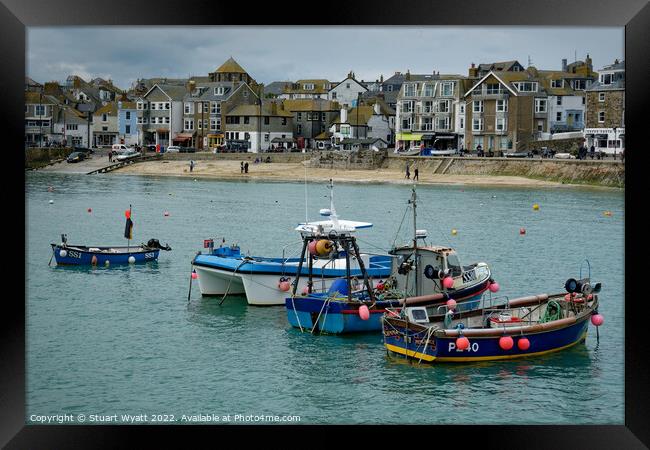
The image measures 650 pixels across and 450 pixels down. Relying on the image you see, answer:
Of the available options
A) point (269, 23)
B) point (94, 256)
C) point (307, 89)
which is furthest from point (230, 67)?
point (269, 23)

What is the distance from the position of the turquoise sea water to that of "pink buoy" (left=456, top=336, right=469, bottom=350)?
0.41m

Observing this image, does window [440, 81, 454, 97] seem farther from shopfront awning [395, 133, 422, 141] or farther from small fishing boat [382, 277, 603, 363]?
small fishing boat [382, 277, 603, 363]

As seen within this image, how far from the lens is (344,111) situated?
81.6 meters

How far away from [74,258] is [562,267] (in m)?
15.1

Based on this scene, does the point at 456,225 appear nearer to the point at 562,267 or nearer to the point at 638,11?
the point at 562,267

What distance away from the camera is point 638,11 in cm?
1180

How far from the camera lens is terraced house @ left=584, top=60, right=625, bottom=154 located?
63.0 meters

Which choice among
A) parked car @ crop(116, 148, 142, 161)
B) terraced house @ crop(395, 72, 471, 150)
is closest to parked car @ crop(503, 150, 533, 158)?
terraced house @ crop(395, 72, 471, 150)

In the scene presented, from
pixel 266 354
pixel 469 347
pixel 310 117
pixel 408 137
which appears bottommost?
pixel 266 354

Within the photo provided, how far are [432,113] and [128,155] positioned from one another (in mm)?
23722

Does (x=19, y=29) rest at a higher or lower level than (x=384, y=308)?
higher

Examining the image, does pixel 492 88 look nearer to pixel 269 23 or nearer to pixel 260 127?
pixel 260 127

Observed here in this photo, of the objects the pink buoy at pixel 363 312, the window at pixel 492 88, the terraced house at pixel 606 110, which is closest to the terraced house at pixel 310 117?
the window at pixel 492 88

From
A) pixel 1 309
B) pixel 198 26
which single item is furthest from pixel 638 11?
pixel 1 309
